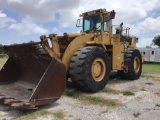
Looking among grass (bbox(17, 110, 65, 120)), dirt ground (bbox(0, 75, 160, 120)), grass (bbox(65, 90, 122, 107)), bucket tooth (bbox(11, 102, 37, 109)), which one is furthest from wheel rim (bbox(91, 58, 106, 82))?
bucket tooth (bbox(11, 102, 37, 109))

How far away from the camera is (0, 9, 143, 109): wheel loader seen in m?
5.83

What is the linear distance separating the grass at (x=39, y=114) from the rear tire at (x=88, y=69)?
1550mm

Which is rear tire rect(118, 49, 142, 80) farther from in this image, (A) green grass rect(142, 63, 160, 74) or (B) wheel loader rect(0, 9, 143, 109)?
(A) green grass rect(142, 63, 160, 74)

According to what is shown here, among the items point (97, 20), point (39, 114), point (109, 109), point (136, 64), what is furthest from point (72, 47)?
point (136, 64)

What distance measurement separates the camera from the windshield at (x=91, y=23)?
28.9 feet

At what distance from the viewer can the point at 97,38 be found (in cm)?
854

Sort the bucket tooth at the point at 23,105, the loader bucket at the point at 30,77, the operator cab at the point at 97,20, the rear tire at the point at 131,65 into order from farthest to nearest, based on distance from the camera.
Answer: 1. the rear tire at the point at 131,65
2. the operator cab at the point at 97,20
3. the loader bucket at the point at 30,77
4. the bucket tooth at the point at 23,105

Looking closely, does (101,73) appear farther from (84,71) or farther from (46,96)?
(46,96)

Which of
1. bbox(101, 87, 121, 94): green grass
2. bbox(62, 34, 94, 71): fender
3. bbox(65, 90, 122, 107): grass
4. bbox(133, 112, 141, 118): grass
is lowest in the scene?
bbox(133, 112, 141, 118): grass

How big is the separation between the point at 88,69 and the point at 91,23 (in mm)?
2520

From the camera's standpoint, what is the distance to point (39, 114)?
212 inches

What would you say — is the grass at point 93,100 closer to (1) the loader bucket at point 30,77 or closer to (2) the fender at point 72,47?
(2) the fender at point 72,47

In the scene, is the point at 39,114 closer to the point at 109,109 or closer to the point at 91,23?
the point at 109,109

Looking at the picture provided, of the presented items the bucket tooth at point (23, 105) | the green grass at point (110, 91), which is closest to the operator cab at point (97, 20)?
the green grass at point (110, 91)
